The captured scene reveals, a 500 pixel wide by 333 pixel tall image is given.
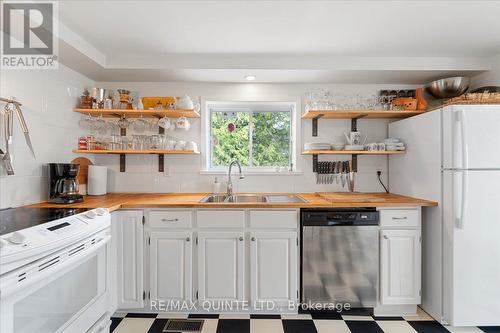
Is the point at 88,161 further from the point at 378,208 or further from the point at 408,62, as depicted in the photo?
the point at 408,62

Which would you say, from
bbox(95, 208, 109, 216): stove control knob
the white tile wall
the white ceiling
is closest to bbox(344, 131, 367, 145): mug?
the white tile wall

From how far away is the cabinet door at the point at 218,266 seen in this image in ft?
7.34

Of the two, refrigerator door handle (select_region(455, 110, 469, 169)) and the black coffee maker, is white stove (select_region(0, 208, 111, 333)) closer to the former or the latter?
the black coffee maker

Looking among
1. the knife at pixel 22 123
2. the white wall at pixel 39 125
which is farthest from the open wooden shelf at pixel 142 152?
the knife at pixel 22 123

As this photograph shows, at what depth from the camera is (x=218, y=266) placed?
224 cm

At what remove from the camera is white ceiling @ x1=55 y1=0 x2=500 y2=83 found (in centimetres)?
178

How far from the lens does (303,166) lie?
300cm

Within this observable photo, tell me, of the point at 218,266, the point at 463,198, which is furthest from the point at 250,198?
the point at 463,198

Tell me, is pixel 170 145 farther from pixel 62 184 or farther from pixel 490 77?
pixel 490 77

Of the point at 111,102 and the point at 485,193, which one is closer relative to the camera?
the point at 485,193

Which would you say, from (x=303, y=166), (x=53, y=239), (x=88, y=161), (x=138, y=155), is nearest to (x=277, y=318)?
(x=303, y=166)

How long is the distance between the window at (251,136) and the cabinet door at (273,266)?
41.5 inches

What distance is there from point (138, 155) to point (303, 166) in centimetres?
170

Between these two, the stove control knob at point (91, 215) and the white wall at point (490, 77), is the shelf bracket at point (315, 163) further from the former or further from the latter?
the stove control knob at point (91, 215)
